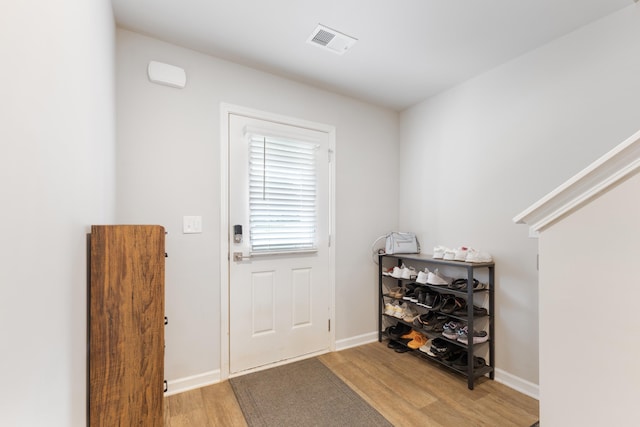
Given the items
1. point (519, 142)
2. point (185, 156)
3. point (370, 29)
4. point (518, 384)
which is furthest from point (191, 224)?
point (518, 384)

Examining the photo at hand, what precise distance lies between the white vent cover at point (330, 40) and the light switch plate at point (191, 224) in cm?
156

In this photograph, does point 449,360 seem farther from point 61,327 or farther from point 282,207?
point 61,327

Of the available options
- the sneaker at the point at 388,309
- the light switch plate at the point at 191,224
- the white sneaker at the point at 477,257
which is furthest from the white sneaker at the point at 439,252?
the light switch plate at the point at 191,224

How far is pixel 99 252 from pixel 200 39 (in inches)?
65.5

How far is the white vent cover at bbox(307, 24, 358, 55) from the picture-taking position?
1985mm

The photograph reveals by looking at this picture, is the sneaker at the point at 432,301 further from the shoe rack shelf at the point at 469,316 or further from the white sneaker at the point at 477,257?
the white sneaker at the point at 477,257

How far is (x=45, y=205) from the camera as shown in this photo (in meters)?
0.67

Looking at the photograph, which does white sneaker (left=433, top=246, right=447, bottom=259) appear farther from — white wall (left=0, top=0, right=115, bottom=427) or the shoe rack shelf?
white wall (left=0, top=0, right=115, bottom=427)

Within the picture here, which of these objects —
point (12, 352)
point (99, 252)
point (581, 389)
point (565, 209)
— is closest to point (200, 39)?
point (99, 252)

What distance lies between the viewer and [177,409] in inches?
76.6

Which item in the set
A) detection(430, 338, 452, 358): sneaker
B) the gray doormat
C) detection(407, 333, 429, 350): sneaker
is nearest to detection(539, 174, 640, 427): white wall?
the gray doormat

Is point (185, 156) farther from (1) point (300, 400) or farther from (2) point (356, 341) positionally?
(2) point (356, 341)

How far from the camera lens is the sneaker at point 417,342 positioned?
269 centimetres

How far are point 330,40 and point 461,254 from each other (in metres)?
1.96
